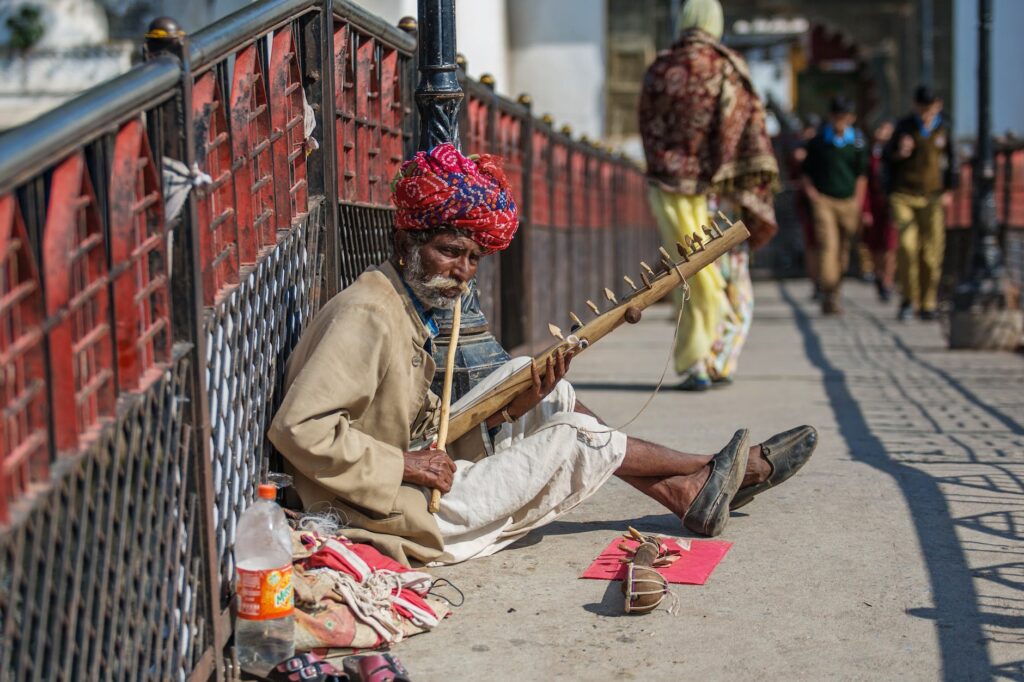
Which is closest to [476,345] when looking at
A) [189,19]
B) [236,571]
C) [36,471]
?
[236,571]

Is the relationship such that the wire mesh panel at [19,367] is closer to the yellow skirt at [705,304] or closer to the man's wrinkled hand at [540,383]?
the man's wrinkled hand at [540,383]

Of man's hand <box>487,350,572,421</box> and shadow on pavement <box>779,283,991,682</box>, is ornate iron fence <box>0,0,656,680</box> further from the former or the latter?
shadow on pavement <box>779,283,991,682</box>

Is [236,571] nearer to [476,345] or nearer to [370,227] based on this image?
[476,345]

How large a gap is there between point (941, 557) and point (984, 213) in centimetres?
746

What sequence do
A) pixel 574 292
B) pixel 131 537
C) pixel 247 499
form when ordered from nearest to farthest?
pixel 131 537, pixel 247 499, pixel 574 292

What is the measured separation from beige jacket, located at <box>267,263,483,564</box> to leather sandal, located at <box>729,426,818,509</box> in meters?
1.20

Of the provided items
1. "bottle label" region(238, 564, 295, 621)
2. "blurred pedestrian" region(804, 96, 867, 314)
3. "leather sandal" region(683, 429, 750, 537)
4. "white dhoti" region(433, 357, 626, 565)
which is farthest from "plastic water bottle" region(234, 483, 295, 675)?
"blurred pedestrian" region(804, 96, 867, 314)

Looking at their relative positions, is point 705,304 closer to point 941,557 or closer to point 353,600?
point 941,557

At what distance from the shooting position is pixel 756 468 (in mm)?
4820

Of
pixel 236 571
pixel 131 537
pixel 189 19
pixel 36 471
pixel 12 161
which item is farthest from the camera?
pixel 189 19

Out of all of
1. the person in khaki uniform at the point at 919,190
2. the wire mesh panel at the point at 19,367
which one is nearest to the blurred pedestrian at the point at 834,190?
the person in khaki uniform at the point at 919,190

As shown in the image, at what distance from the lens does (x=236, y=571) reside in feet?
11.8

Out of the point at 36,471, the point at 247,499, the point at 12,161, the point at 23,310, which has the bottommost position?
the point at 247,499

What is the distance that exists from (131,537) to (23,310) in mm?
607
